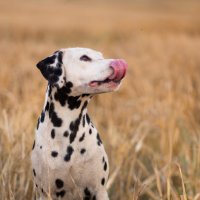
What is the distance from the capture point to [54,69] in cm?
228

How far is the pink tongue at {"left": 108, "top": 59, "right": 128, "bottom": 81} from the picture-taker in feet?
7.09

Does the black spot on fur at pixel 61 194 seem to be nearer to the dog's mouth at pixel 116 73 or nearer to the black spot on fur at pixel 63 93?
the black spot on fur at pixel 63 93

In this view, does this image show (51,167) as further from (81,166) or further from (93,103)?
(93,103)

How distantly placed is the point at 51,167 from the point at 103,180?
9.1 inches

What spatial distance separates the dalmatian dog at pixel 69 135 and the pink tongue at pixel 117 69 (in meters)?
0.06

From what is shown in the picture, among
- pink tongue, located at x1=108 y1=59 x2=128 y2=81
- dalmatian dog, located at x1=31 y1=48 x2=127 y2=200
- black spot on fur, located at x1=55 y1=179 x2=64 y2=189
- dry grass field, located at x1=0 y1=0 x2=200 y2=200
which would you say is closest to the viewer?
pink tongue, located at x1=108 y1=59 x2=128 y2=81

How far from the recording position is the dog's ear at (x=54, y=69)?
7.48ft

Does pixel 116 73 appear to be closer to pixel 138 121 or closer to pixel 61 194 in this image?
pixel 61 194

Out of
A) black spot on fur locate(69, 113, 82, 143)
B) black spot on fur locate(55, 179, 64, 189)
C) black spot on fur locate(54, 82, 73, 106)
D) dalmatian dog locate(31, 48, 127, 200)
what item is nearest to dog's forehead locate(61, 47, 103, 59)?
dalmatian dog locate(31, 48, 127, 200)

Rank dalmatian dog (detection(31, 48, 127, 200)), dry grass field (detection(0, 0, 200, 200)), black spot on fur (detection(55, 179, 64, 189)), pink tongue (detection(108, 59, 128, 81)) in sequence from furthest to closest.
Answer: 1. dry grass field (detection(0, 0, 200, 200))
2. black spot on fur (detection(55, 179, 64, 189))
3. dalmatian dog (detection(31, 48, 127, 200))
4. pink tongue (detection(108, 59, 128, 81))

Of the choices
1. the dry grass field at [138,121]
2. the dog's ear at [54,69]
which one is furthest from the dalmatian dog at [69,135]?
the dry grass field at [138,121]

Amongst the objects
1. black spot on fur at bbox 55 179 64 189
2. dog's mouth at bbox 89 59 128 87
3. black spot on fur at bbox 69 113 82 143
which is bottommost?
black spot on fur at bbox 55 179 64 189

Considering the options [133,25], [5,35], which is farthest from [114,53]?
[133,25]

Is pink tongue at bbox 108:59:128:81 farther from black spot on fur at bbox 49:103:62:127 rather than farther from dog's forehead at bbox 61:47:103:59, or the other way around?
black spot on fur at bbox 49:103:62:127
